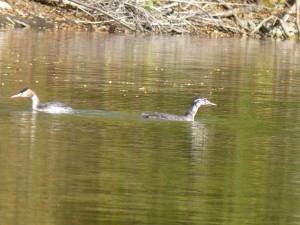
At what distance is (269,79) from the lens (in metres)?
26.2

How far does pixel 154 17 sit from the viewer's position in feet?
127

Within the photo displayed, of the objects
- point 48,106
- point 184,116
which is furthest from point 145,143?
point 48,106

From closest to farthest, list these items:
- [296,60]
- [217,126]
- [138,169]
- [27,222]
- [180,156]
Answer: [27,222] < [138,169] < [180,156] < [217,126] < [296,60]

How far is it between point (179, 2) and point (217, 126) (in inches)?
874

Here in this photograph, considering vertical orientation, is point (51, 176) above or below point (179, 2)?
below

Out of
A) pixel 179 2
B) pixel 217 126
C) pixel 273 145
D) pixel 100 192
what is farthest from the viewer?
pixel 179 2

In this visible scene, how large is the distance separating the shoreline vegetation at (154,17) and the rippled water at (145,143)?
838 cm

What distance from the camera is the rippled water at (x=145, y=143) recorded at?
1108 cm

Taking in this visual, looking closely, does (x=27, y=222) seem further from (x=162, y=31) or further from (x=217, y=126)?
(x=162, y=31)

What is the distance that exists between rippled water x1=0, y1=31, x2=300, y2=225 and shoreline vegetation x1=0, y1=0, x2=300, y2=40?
27.5 feet

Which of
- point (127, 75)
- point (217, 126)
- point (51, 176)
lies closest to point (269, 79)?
point (127, 75)

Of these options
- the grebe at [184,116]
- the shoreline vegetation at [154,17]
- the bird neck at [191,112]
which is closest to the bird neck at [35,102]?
the grebe at [184,116]

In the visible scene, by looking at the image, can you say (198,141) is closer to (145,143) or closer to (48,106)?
(145,143)

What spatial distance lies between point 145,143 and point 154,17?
23895mm
